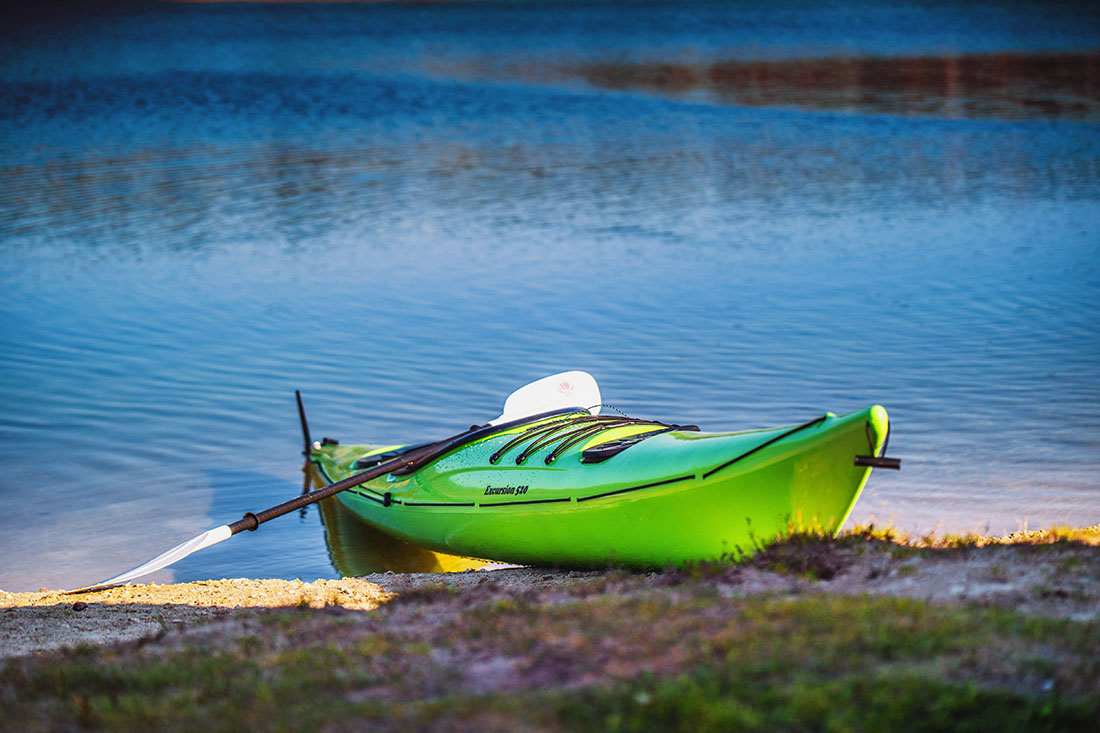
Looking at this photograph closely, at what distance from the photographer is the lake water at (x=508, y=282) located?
7930 millimetres

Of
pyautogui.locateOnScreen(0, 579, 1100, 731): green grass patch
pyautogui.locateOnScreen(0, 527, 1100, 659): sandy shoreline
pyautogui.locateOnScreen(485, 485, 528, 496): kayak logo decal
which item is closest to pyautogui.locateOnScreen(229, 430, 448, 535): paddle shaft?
pyautogui.locateOnScreen(0, 527, 1100, 659): sandy shoreline

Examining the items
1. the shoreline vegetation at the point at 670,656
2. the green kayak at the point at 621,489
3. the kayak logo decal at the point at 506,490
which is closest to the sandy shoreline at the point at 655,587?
the shoreline vegetation at the point at 670,656

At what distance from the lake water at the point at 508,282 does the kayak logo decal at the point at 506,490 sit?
4.59ft

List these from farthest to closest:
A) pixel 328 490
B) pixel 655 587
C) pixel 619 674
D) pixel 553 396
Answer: pixel 553 396, pixel 328 490, pixel 655 587, pixel 619 674

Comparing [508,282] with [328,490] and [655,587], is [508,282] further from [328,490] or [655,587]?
[655,587]

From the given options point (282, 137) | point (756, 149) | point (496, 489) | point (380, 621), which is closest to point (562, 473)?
point (496, 489)

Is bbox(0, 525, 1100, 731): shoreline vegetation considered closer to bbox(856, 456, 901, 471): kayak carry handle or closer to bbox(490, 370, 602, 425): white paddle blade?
bbox(856, 456, 901, 471): kayak carry handle

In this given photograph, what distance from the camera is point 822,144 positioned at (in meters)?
21.2

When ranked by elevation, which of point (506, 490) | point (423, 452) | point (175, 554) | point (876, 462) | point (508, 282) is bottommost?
point (175, 554)

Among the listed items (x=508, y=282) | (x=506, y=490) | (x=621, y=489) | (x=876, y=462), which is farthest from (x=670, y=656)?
(x=508, y=282)

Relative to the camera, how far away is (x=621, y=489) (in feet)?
17.7

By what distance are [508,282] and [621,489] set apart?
25.3ft

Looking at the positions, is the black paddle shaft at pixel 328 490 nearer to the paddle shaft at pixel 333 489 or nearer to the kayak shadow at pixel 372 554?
the paddle shaft at pixel 333 489

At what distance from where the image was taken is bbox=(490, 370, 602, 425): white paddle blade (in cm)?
686
